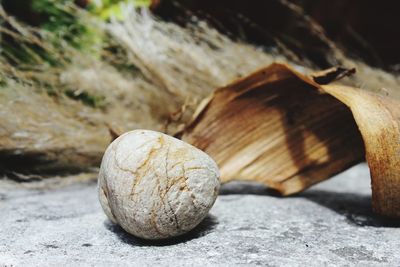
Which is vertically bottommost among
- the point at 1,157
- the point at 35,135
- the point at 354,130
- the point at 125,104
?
the point at 1,157

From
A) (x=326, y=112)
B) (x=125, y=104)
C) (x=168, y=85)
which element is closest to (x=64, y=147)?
(x=125, y=104)

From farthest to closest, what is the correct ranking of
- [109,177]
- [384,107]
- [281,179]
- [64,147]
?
[64,147] → [281,179] → [384,107] → [109,177]

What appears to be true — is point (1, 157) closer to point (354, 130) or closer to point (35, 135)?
point (35, 135)

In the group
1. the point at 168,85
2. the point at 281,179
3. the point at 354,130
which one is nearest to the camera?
the point at 354,130

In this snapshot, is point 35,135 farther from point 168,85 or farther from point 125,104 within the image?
point 168,85

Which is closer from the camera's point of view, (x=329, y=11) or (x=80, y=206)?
(x=80, y=206)

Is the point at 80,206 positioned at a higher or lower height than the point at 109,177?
lower
